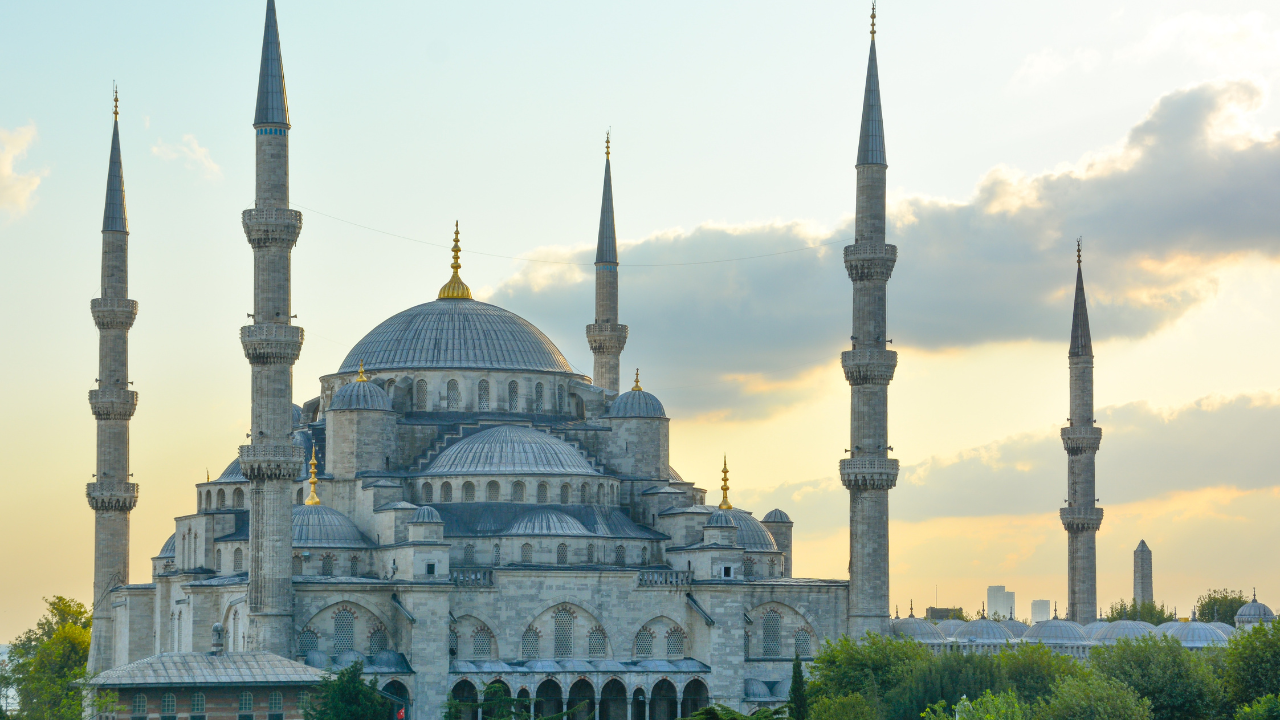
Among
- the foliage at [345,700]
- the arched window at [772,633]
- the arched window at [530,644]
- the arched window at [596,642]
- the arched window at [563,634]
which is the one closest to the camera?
the foliage at [345,700]

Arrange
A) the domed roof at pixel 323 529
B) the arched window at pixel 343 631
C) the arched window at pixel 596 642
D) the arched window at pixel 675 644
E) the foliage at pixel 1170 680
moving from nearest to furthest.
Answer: the foliage at pixel 1170 680 → the arched window at pixel 343 631 → the domed roof at pixel 323 529 → the arched window at pixel 596 642 → the arched window at pixel 675 644

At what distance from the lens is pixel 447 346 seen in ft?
187

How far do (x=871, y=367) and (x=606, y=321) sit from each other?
39.1 feet

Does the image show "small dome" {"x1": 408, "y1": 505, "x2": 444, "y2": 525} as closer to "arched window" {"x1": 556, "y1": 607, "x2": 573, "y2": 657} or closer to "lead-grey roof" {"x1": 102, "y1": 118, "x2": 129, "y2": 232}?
"arched window" {"x1": 556, "y1": 607, "x2": 573, "y2": 657}

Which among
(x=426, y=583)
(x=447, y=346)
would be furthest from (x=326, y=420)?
(x=426, y=583)

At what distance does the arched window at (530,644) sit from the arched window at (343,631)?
444cm

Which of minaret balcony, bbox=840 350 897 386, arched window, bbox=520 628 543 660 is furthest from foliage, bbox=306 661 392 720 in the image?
minaret balcony, bbox=840 350 897 386

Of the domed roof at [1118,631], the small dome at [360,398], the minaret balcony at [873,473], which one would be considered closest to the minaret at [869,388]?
the minaret balcony at [873,473]

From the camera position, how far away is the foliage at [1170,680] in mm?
36594

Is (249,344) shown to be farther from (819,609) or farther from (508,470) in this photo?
(819,609)

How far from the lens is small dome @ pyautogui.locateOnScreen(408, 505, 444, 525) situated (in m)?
47.7

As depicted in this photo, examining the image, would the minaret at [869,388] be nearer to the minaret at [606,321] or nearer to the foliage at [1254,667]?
the minaret at [606,321]

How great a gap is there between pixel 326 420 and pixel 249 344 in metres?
6.86

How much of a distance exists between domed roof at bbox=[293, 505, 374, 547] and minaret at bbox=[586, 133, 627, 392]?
1333 centimetres
